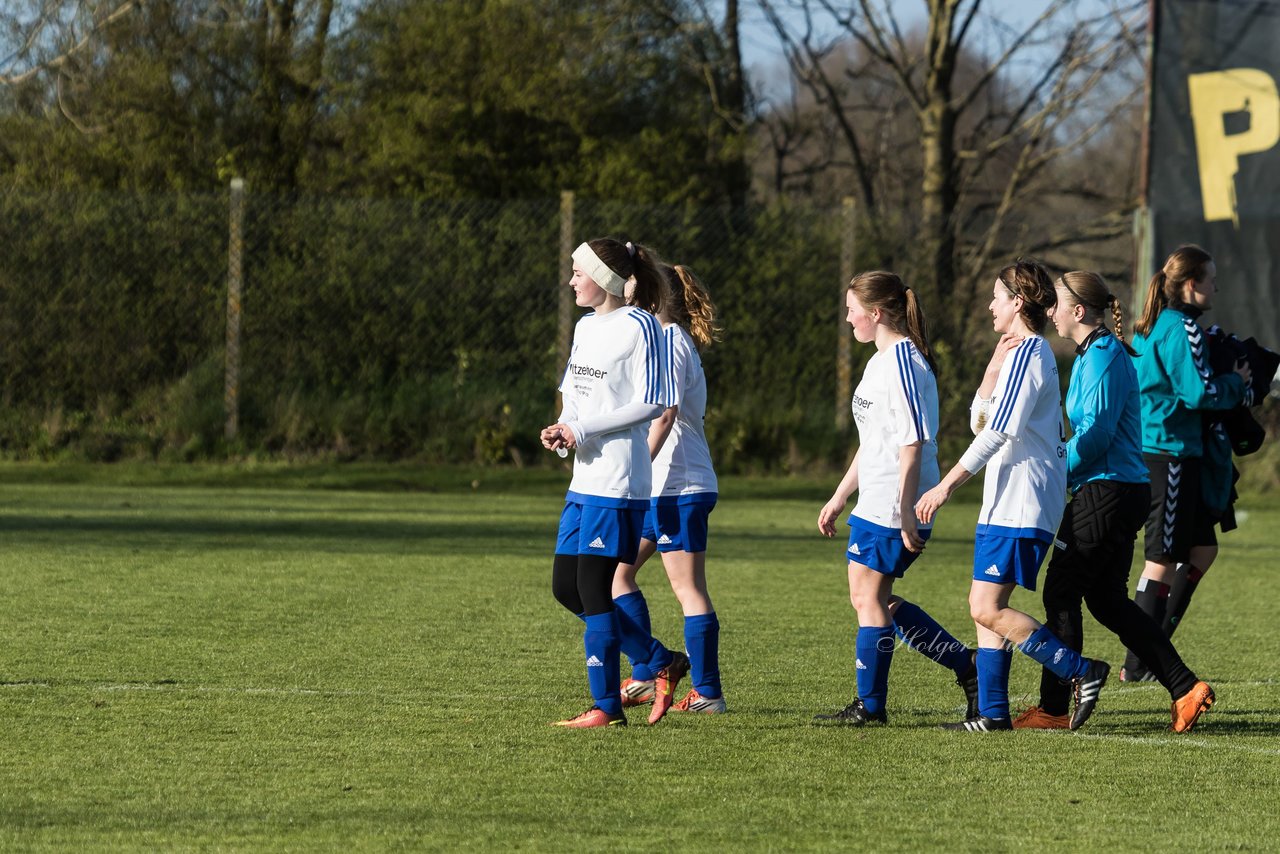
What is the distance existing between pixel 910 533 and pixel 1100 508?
0.73m

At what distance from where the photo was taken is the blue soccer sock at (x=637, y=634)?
6.13 meters

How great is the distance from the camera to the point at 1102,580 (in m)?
6.11

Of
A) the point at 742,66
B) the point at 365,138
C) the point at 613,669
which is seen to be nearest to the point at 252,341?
the point at 365,138

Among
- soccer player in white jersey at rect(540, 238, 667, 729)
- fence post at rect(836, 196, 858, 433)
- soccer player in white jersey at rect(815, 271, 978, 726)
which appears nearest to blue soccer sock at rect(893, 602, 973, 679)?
soccer player in white jersey at rect(815, 271, 978, 726)

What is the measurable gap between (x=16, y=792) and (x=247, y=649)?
8.73 ft

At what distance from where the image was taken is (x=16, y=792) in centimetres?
461

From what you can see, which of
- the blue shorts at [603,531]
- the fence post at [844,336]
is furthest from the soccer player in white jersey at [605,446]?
the fence post at [844,336]

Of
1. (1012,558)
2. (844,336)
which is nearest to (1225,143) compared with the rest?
(844,336)

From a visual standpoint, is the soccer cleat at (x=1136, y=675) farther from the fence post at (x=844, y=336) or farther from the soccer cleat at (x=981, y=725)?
the fence post at (x=844, y=336)

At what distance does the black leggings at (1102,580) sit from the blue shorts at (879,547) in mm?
580

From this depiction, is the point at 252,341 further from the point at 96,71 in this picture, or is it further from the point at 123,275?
the point at 96,71

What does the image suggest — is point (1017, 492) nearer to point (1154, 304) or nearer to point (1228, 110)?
point (1154, 304)

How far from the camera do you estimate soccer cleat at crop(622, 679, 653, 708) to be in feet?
20.9

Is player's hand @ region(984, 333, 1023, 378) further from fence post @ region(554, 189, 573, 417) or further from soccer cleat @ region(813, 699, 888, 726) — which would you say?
fence post @ region(554, 189, 573, 417)
